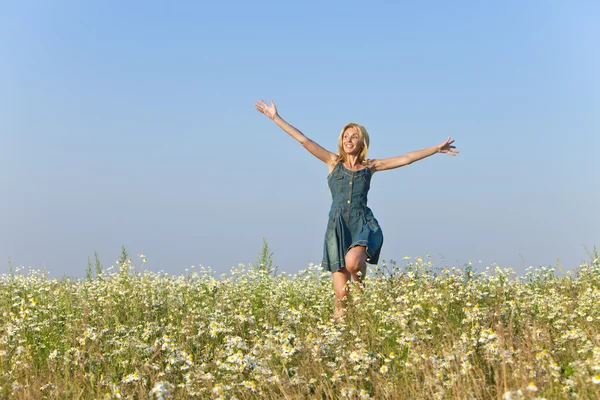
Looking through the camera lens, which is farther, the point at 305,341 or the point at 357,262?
the point at 357,262

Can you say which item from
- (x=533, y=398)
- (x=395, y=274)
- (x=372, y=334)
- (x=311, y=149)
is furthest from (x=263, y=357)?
(x=311, y=149)

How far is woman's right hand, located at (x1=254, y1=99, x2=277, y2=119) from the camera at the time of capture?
35.1ft

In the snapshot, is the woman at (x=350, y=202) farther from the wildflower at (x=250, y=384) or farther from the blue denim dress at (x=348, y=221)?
the wildflower at (x=250, y=384)

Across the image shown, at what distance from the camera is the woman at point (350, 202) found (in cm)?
945

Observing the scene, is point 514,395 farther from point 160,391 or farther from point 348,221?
point 348,221

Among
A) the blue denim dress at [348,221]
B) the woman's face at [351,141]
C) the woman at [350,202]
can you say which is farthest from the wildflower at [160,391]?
the woman's face at [351,141]

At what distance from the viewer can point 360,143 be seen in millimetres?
10148

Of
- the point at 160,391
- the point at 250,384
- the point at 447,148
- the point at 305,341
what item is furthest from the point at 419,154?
the point at 160,391

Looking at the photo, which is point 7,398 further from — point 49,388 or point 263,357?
point 263,357

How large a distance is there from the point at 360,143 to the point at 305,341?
4.33 meters

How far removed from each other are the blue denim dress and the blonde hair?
0.61 ft

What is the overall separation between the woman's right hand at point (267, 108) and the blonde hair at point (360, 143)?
48.0 inches

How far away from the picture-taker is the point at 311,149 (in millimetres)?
10250

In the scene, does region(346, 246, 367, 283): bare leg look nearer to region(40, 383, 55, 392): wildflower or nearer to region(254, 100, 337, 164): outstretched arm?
region(254, 100, 337, 164): outstretched arm
